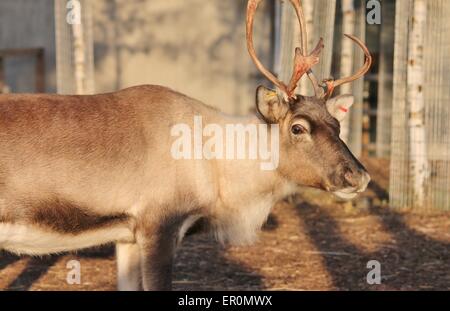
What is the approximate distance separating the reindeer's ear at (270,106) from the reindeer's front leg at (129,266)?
3.90ft

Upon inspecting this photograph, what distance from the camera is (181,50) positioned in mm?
14758

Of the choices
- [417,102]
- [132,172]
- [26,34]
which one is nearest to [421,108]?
[417,102]

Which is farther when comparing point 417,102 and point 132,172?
point 417,102

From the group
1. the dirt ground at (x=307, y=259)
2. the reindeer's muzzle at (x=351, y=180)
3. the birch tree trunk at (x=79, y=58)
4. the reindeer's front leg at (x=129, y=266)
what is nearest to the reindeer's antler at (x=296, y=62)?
the reindeer's muzzle at (x=351, y=180)

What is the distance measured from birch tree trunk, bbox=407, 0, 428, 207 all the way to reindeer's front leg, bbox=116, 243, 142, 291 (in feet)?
15.6

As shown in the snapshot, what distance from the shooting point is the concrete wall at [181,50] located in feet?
48.2

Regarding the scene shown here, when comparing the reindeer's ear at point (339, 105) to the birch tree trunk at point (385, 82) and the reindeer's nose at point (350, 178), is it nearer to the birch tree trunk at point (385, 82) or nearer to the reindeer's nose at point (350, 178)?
the reindeer's nose at point (350, 178)

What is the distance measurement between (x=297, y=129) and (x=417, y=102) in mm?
4376

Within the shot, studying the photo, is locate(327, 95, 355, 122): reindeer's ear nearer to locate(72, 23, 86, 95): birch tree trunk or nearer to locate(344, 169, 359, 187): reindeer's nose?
locate(344, 169, 359, 187): reindeer's nose

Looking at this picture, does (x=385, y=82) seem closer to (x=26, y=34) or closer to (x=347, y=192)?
(x=26, y=34)

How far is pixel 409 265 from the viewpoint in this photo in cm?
755

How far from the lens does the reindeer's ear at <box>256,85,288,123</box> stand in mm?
5582

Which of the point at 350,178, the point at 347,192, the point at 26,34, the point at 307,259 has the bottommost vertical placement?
the point at 307,259
